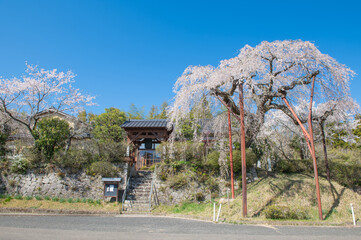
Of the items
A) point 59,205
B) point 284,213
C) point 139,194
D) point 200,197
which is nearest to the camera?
point 284,213

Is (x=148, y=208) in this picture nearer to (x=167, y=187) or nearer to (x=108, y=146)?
(x=167, y=187)

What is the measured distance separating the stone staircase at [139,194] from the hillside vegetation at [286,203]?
2.68ft

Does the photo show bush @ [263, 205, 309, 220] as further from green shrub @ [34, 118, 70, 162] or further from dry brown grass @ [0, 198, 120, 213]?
green shrub @ [34, 118, 70, 162]

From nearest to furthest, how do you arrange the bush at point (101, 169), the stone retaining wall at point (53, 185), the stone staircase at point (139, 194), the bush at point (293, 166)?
the stone staircase at point (139, 194), the stone retaining wall at point (53, 185), the bush at point (101, 169), the bush at point (293, 166)

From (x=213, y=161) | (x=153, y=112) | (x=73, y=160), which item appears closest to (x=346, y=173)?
(x=213, y=161)

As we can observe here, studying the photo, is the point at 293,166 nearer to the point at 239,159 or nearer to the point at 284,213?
the point at 239,159

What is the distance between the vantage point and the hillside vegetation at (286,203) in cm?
851

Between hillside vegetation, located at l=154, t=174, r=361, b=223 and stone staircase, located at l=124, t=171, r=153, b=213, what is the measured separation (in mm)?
816

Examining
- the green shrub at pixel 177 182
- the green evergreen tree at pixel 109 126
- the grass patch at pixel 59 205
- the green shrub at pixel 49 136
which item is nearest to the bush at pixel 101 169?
the grass patch at pixel 59 205

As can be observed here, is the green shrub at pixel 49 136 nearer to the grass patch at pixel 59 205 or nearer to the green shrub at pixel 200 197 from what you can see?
the grass patch at pixel 59 205

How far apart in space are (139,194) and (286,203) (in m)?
6.85

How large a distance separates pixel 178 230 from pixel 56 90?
40.0 ft

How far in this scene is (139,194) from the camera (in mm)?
11859

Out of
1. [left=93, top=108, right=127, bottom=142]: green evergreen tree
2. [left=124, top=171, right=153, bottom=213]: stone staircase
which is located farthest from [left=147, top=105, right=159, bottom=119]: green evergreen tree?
[left=124, top=171, right=153, bottom=213]: stone staircase
